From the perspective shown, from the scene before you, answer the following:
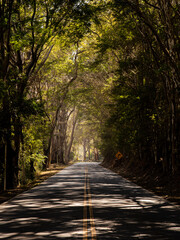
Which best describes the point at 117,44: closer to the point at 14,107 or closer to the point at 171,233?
the point at 14,107

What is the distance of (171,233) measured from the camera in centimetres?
770

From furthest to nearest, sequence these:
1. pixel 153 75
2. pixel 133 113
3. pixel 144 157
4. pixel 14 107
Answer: pixel 144 157 → pixel 133 113 → pixel 153 75 → pixel 14 107

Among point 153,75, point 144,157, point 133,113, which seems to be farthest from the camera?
point 144,157

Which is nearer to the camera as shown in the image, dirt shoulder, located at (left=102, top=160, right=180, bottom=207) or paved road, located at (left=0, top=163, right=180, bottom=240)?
paved road, located at (left=0, top=163, right=180, bottom=240)

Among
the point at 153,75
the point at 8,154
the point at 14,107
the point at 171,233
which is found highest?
the point at 153,75

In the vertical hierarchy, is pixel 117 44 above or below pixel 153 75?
above

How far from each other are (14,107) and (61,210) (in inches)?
290

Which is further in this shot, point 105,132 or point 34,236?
point 105,132

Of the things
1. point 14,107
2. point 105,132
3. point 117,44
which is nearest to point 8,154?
point 14,107

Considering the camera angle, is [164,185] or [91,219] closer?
[91,219]

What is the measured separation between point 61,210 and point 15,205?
2409mm

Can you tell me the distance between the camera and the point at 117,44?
25.5m

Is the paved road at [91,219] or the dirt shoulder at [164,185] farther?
the dirt shoulder at [164,185]

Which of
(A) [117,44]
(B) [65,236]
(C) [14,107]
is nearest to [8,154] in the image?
(C) [14,107]
